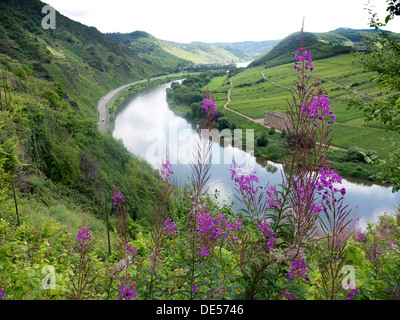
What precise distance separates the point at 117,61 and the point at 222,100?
4190 centimetres

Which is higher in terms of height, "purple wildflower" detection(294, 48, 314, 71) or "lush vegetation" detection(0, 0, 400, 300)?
"purple wildflower" detection(294, 48, 314, 71)

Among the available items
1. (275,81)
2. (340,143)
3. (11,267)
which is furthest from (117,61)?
(11,267)

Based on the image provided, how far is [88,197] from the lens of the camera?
1246 centimetres

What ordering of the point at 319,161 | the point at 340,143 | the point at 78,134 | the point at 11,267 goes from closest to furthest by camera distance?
the point at 319,161, the point at 11,267, the point at 78,134, the point at 340,143

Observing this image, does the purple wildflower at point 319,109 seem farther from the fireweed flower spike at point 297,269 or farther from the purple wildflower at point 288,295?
the purple wildflower at point 288,295

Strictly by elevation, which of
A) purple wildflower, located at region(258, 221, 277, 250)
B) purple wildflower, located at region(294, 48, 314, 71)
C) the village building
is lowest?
purple wildflower, located at region(258, 221, 277, 250)

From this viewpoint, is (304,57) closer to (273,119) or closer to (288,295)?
(288,295)

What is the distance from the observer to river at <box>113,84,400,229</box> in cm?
2073

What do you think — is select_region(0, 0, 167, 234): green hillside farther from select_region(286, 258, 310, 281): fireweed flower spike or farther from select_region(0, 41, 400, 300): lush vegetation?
select_region(286, 258, 310, 281): fireweed flower spike

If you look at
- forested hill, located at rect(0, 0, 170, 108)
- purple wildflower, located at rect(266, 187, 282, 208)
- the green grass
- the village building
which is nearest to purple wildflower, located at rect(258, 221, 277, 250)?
purple wildflower, located at rect(266, 187, 282, 208)

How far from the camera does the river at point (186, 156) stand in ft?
68.0

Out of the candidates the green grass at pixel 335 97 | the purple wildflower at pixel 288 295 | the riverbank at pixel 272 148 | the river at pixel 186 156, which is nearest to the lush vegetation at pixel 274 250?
the purple wildflower at pixel 288 295

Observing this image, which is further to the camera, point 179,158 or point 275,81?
point 275,81
